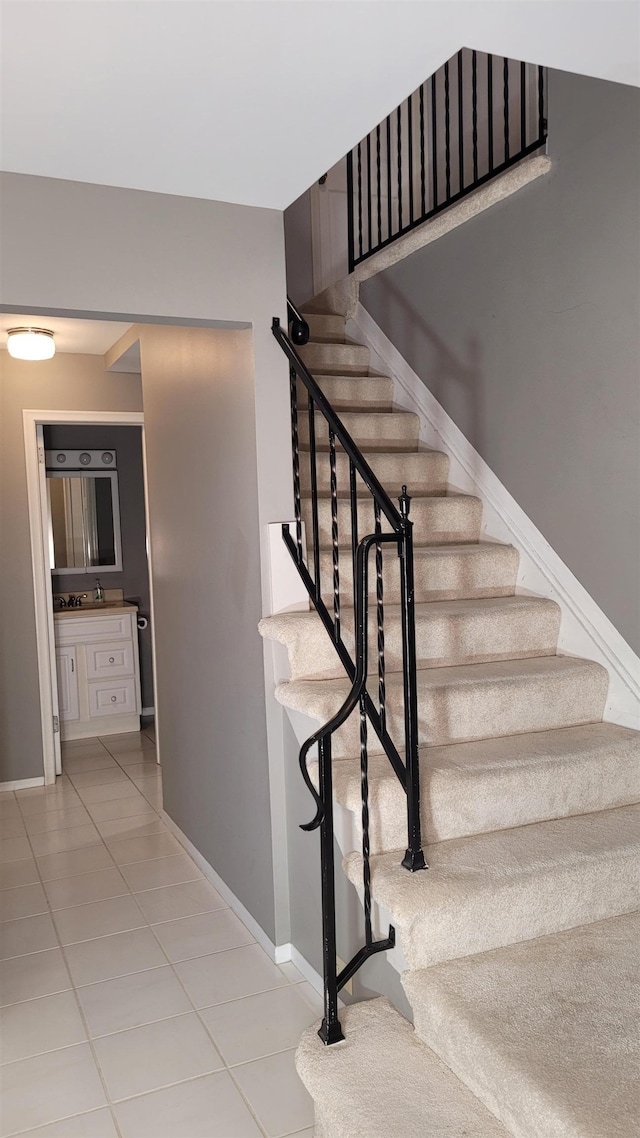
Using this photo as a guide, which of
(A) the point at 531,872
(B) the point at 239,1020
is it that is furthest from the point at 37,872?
(A) the point at 531,872

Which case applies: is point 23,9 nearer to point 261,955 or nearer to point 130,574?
point 261,955

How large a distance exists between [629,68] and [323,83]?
2.32ft

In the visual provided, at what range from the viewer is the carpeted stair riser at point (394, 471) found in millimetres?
3572

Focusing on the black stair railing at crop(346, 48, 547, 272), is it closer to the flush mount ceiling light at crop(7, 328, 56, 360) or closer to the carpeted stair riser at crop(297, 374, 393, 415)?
the carpeted stair riser at crop(297, 374, 393, 415)

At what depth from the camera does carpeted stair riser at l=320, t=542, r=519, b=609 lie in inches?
128

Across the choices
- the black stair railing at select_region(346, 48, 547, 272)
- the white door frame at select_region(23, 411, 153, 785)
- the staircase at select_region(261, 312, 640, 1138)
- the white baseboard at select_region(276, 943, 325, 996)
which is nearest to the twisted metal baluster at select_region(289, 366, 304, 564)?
the staircase at select_region(261, 312, 640, 1138)

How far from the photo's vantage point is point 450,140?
3.98m

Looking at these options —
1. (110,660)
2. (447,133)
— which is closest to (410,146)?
(447,133)

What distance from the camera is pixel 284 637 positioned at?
2.73 m

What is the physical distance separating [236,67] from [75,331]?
2.81 m

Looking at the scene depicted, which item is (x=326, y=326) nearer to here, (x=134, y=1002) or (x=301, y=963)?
(x=301, y=963)

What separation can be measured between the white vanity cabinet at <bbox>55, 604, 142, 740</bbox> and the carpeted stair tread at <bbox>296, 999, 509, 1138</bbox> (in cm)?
423

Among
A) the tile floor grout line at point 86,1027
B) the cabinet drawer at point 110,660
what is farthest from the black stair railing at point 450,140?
the tile floor grout line at point 86,1027

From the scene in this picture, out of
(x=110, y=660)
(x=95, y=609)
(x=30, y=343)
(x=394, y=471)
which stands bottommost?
(x=110, y=660)
